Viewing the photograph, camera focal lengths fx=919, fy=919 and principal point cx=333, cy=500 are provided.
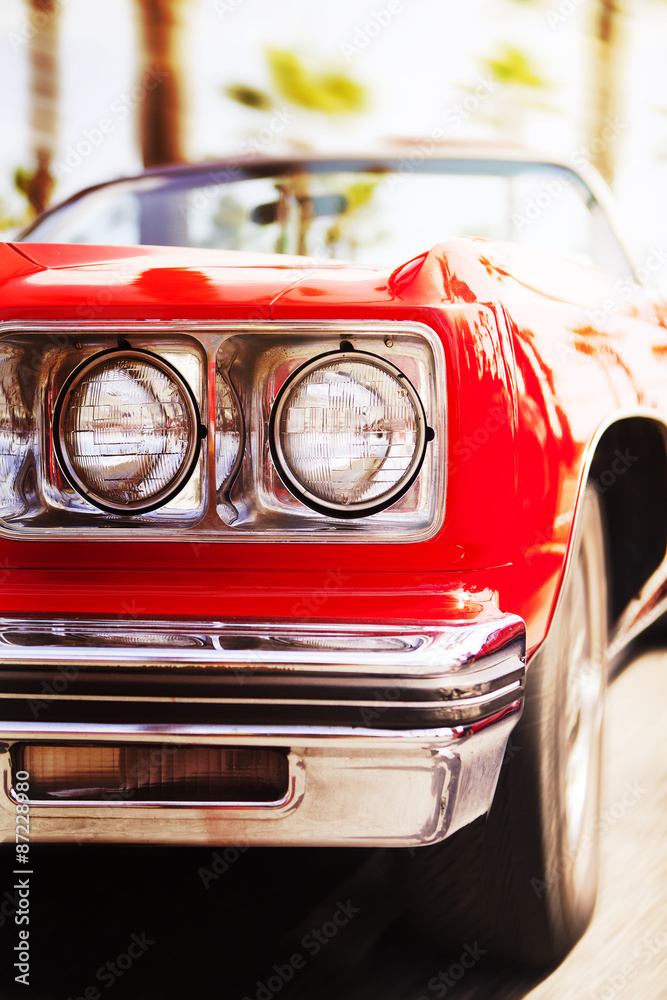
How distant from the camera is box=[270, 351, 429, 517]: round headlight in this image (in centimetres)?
133

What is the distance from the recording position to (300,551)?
1342mm

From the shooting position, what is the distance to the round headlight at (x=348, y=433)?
1.33 meters

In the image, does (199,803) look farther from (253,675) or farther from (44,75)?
(44,75)

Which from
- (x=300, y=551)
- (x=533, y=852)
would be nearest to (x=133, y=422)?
(x=300, y=551)

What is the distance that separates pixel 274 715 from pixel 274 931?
0.77 m

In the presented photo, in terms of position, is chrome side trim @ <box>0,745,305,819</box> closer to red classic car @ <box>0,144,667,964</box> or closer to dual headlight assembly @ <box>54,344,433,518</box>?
red classic car @ <box>0,144,667,964</box>

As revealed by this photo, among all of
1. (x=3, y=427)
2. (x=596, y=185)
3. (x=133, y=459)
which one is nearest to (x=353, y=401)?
(x=133, y=459)

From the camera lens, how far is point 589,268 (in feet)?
6.15

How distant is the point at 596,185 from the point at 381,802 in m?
1.92

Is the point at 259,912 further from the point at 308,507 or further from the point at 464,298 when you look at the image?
the point at 464,298

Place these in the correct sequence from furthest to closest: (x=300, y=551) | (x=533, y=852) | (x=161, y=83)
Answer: (x=161, y=83) < (x=533, y=852) < (x=300, y=551)

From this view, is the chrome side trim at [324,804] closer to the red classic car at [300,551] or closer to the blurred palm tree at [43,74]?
the red classic car at [300,551]

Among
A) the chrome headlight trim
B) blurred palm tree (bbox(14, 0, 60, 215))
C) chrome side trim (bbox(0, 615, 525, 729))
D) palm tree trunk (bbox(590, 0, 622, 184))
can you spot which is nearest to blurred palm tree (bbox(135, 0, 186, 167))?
blurred palm tree (bbox(14, 0, 60, 215))

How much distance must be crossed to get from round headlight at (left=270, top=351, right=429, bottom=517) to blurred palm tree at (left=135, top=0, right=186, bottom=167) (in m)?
5.13
